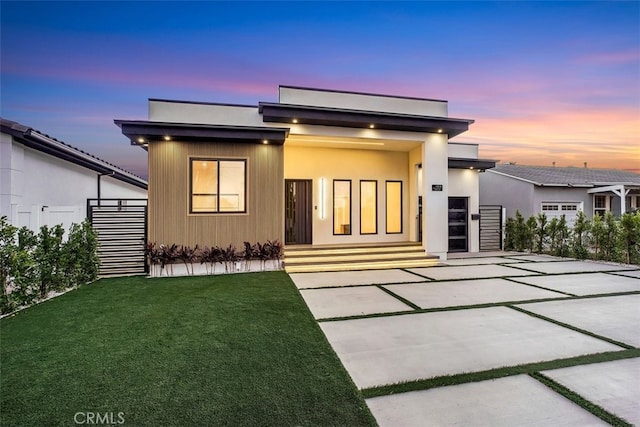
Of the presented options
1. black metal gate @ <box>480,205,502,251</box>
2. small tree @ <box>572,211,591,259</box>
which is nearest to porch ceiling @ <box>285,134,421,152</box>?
black metal gate @ <box>480,205,502,251</box>

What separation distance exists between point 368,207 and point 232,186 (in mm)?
4698

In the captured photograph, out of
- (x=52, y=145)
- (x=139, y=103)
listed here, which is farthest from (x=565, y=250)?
(x=139, y=103)

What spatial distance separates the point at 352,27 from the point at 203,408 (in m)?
11.0

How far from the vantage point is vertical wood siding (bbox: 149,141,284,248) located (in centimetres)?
719

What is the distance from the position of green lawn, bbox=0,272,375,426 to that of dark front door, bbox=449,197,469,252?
27.2 feet

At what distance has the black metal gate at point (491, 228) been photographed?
11711mm

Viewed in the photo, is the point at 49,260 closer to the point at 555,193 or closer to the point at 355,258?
the point at 355,258

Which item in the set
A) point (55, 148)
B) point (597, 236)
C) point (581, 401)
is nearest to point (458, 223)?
point (597, 236)

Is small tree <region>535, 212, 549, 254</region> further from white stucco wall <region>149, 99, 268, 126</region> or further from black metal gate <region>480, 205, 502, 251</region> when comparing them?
white stucco wall <region>149, 99, 268, 126</region>

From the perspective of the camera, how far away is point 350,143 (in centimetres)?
945

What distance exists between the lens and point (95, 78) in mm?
10000

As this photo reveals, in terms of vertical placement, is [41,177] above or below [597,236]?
above

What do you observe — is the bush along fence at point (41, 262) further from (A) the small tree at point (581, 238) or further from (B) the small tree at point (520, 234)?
(A) the small tree at point (581, 238)

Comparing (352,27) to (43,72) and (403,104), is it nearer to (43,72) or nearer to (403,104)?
(403,104)
